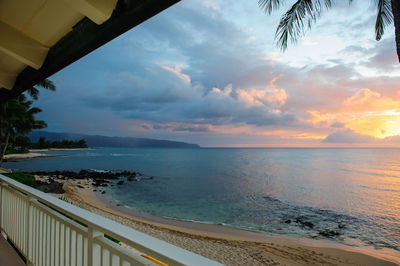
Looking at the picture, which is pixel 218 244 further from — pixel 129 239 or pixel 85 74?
pixel 85 74

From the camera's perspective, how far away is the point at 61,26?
203cm

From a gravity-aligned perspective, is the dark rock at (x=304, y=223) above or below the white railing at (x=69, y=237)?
below

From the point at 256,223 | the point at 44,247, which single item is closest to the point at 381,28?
the point at 44,247

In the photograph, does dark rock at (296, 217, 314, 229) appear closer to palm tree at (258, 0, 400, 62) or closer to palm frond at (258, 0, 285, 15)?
palm tree at (258, 0, 400, 62)

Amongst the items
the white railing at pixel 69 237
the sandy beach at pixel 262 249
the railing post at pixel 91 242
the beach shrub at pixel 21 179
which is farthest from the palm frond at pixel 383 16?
the beach shrub at pixel 21 179

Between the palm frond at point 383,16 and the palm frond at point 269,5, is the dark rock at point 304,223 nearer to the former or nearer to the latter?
the palm frond at point 383,16

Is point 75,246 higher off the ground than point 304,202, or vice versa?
point 75,246

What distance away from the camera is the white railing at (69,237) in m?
0.85

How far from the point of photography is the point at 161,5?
45.3 inches

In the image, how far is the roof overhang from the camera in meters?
1.32

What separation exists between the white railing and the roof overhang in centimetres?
117

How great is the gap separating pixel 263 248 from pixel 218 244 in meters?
1.80

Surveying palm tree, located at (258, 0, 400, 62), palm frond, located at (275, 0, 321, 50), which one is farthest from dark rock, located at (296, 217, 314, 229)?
palm frond, located at (275, 0, 321, 50)

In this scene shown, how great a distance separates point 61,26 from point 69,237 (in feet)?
6.11
